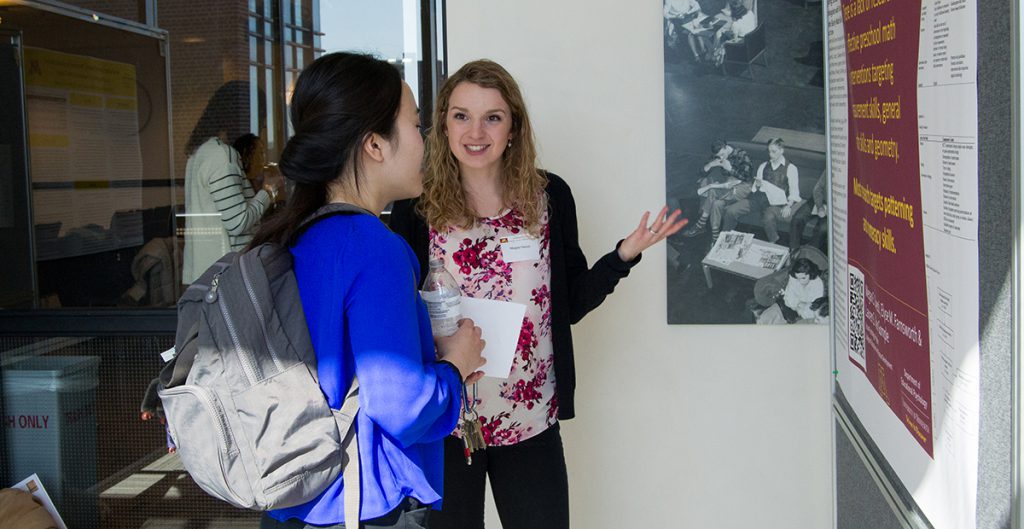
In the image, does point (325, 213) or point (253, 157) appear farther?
point (253, 157)

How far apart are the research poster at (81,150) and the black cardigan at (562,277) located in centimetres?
124

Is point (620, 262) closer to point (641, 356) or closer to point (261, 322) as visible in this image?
point (641, 356)

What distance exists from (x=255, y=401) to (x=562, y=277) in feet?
3.77

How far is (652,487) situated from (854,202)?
149 cm

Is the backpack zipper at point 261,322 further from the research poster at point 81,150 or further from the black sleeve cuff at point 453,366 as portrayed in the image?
the research poster at point 81,150

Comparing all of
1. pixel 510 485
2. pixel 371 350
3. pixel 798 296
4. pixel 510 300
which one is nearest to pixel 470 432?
pixel 510 485

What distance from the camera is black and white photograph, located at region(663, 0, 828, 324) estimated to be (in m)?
2.78

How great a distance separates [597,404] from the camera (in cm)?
300

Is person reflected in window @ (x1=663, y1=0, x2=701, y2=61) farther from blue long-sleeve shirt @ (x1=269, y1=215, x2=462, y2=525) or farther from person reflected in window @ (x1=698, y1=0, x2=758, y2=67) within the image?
blue long-sleeve shirt @ (x1=269, y1=215, x2=462, y2=525)

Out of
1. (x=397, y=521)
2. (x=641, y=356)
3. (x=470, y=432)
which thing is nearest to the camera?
(x=397, y=521)

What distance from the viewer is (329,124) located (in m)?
1.44

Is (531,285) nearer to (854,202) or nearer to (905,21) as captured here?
(854,202)

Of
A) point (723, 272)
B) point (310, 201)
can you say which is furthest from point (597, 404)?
point (310, 201)

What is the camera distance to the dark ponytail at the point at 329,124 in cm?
144
